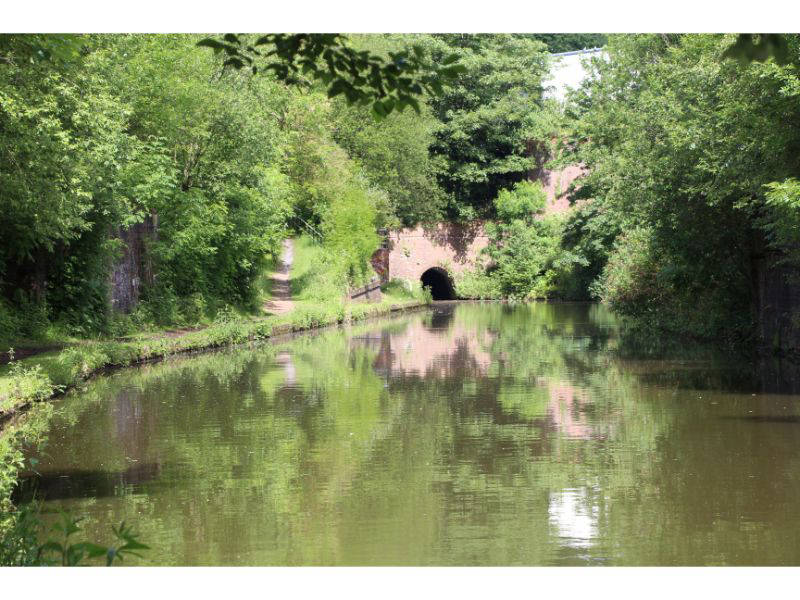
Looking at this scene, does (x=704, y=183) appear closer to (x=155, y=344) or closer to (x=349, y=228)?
(x=155, y=344)

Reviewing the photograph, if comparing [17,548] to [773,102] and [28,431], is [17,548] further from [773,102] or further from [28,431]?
[773,102]

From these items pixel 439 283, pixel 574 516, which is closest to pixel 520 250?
pixel 439 283

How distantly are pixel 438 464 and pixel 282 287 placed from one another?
30284 millimetres

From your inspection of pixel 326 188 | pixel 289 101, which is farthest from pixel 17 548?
pixel 326 188

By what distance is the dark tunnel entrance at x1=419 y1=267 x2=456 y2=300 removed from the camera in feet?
191

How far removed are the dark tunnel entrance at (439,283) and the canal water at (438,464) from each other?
37.5 m

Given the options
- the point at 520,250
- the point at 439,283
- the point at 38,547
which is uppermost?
the point at 520,250

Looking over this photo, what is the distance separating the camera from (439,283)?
60406mm

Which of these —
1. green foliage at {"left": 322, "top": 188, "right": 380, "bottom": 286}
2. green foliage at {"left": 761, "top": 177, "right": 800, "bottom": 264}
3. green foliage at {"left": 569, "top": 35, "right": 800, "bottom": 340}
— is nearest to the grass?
green foliage at {"left": 322, "top": 188, "right": 380, "bottom": 286}

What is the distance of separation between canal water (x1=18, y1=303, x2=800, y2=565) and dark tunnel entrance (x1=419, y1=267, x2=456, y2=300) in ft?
123

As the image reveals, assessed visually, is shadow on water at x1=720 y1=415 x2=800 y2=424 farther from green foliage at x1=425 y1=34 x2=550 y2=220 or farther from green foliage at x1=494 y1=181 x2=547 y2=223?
green foliage at x1=494 y1=181 x2=547 y2=223

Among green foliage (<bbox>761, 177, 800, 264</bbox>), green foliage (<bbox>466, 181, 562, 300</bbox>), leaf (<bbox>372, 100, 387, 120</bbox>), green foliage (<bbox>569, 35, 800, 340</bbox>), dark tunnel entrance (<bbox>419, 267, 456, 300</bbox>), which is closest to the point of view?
leaf (<bbox>372, 100, 387, 120</bbox>)

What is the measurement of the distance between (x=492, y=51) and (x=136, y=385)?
39957mm

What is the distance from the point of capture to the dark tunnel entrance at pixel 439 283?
191 ft
